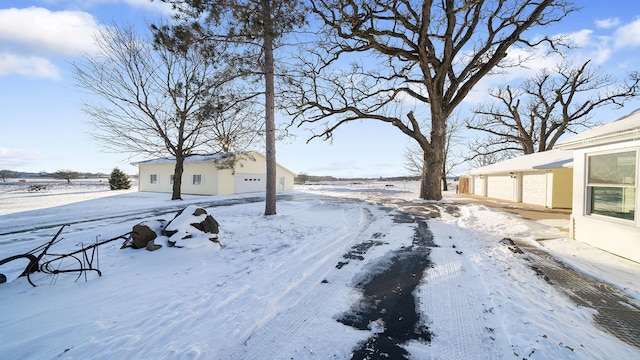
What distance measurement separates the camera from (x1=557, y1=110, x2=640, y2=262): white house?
4754 millimetres

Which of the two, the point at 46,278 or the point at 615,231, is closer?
the point at 46,278

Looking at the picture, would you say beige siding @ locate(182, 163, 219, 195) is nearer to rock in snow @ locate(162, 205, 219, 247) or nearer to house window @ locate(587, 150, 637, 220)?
rock in snow @ locate(162, 205, 219, 247)

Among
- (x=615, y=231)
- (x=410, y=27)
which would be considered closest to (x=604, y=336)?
(x=615, y=231)

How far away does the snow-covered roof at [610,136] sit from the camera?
4.67 metres

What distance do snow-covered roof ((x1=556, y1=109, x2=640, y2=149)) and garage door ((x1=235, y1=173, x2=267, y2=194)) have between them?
20285mm

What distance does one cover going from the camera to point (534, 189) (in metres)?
14.8

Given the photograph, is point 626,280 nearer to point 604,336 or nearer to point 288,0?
point 604,336

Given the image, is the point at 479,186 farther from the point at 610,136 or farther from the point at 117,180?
the point at 117,180

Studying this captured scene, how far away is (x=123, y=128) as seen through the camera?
15.1 metres

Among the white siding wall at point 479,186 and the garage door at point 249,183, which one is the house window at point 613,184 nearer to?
the white siding wall at point 479,186

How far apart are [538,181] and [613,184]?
11.3 meters

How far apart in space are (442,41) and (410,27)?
2.74 metres

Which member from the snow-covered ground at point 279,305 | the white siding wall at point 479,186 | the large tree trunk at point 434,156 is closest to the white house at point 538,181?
the white siding wall at point 479,186

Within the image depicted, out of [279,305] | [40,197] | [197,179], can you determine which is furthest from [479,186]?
[40,197]
